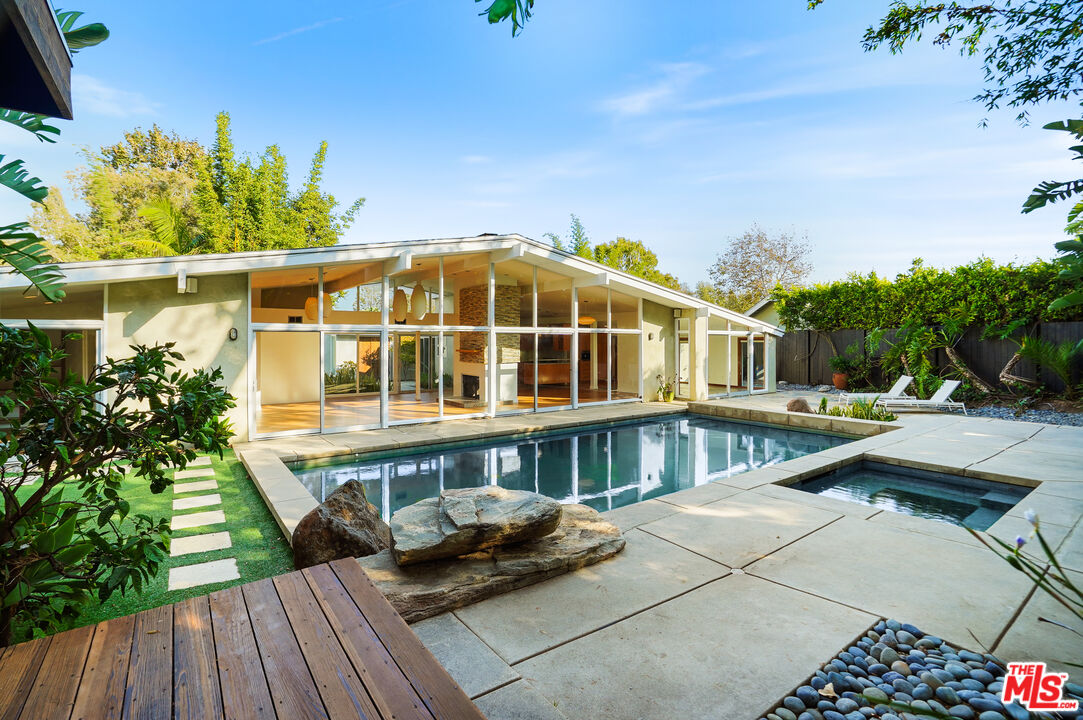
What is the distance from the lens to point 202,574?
391 cm

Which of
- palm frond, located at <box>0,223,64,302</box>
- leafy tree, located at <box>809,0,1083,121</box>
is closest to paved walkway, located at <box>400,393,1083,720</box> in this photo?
palm frond, located at <box>0,223,64,302</box>

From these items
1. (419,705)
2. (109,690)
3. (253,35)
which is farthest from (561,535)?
(253,35)

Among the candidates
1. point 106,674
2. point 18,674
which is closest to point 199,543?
point 18,674

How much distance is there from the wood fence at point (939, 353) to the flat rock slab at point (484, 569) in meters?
14.1

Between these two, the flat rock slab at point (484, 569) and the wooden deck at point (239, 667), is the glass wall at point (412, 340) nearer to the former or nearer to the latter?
Answer: the flat rock slab at point (484, 569)

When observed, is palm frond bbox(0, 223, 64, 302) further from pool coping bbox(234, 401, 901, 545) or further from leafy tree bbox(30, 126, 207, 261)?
leafy tree bbox(30, 126, 207, 261)

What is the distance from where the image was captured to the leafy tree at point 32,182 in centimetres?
201

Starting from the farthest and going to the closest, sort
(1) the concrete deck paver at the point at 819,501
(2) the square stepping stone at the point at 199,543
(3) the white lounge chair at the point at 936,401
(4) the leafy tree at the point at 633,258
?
(4) the leafy tree at the point at 633,258
(3) the white lounge chair at the point at 936,401
(1) the concrete deck paver at the point at 819,501
(2) the square stepping stone at the point at 199,543

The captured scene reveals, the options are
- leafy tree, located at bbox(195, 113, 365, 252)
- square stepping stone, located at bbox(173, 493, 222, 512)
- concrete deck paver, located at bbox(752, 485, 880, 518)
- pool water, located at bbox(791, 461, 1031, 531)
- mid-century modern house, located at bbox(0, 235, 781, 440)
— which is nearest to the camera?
concrete deck paver, located at bbox(752, 485, 880, 518)

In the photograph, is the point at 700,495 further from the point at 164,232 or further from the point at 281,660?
the point at 164,232

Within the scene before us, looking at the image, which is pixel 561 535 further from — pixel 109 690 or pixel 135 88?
pixel 135 88

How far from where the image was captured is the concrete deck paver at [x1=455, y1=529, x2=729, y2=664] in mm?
2826

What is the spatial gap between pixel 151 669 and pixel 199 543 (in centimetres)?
318

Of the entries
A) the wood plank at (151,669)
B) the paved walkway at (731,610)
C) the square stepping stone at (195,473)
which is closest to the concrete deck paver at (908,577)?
the paved walkway at (731,610)
